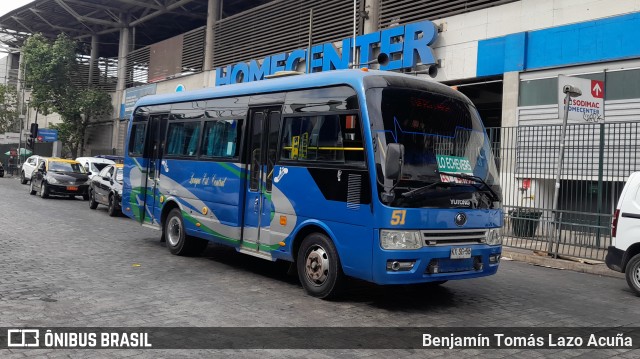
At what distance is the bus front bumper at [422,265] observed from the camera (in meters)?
6.17

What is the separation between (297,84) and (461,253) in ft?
10.6

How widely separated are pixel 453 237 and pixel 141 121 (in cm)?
746

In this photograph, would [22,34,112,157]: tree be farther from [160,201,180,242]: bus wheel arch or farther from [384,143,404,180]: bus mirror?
[384,143,404,180]: bus mirror

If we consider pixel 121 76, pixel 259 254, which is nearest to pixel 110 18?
pixel 121 76

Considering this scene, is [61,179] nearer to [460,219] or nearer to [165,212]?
[165,212]

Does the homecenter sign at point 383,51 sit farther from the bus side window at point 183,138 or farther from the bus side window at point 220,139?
the bus side window at point 220,139

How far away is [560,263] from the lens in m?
11.1

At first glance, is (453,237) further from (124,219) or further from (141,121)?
(124,219)

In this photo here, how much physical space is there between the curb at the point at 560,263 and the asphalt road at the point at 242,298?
27 cm

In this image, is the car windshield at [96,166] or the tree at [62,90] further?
the tree at [62,90]

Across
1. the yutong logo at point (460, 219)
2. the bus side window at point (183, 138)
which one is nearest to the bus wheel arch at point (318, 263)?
the yutong logo at point (460, 219)

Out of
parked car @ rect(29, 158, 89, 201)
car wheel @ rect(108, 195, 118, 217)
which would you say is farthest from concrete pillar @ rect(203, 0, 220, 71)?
car wheel @ rect(108, 195, 118, 217)

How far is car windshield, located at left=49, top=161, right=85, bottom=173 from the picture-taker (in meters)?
22.2

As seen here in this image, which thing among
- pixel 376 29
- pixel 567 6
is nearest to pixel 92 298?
pixel 567 6
